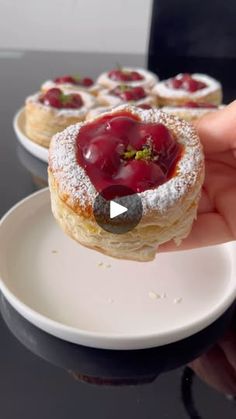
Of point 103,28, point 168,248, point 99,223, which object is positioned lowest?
point 103,28

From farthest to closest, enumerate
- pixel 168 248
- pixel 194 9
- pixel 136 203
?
1. pixel 194 9
2. pixel 168 248
3. pixel 136 203

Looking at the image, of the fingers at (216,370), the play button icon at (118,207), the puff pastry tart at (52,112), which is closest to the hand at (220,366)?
the fingers at (216,370)

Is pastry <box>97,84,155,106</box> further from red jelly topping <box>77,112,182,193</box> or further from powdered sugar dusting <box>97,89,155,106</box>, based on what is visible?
red jelly topping <box>77,112,182,193</box>

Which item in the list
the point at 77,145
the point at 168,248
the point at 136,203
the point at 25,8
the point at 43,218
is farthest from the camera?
the point at 25,8

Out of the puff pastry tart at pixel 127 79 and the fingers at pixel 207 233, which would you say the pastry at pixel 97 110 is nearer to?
the puff pastry tart at pixel 127 79

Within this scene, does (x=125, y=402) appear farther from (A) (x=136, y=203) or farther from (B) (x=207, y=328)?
(A) (x=136, y=203)

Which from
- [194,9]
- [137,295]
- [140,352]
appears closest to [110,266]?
[137,295]
